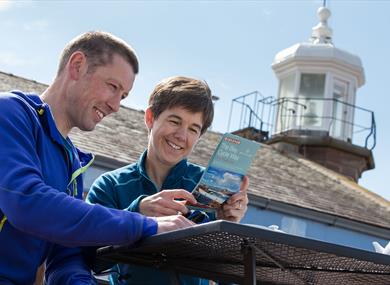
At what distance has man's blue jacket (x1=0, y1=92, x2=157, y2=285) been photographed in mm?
2047

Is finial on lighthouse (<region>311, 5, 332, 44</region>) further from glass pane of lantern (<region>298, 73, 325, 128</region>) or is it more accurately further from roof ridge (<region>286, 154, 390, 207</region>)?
roof ridge (<region>286, 154, 390, 207</region>)

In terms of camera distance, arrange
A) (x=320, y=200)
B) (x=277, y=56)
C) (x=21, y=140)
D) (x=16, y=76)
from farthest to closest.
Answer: (x=277, y=56) < (x=16, y=76) < (x=320, y=200) < (x=21, y=140)

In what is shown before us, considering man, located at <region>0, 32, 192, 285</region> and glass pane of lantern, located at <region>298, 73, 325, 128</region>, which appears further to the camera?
glass pane of lantern, located at <region>298, 73, 325, 128</region>

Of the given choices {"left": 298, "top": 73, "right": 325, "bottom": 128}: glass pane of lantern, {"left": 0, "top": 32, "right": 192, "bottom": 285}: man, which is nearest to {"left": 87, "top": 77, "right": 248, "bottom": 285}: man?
{"left": 0, "top": 32, "right": 192, "bottom": 285}: man

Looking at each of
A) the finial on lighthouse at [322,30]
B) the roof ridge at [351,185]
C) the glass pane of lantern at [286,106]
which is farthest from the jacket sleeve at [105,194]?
the finial on lighthouse at [322,30]

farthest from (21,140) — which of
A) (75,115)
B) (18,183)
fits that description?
(75,115)

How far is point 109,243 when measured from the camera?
2.08 meters

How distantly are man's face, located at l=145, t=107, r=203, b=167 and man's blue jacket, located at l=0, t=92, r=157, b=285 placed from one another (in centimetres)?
41

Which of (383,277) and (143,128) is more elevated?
(143,128)

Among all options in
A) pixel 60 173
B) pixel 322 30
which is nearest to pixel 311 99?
pixel 322 30

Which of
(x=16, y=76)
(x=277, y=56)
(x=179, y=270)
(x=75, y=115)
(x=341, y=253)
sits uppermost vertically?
(x=277, y=56)

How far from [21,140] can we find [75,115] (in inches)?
14.5

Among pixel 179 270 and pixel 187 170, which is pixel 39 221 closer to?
pixel 179 270

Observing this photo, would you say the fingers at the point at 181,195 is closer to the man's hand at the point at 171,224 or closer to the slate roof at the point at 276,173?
the man's hand at the point at 171,224
